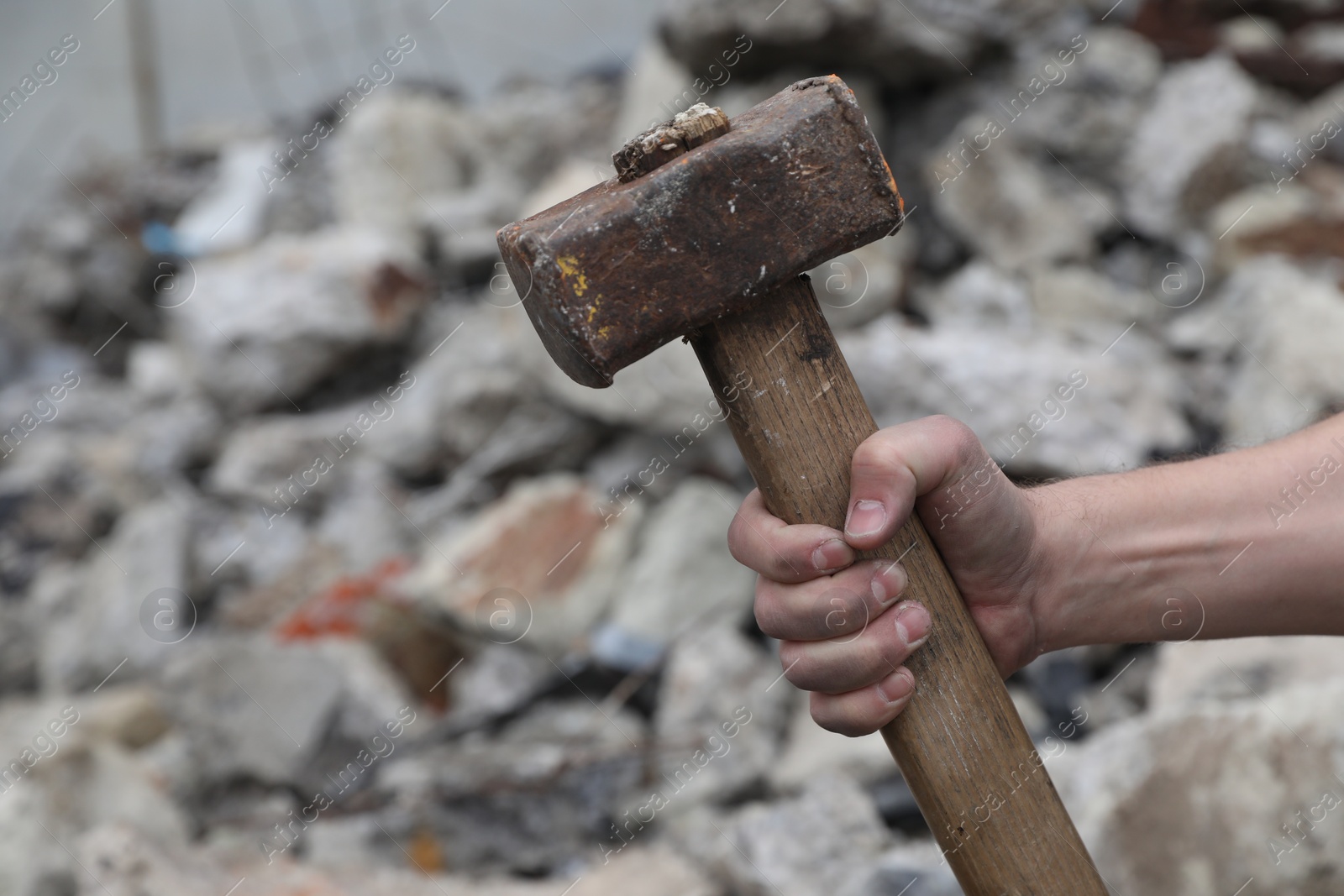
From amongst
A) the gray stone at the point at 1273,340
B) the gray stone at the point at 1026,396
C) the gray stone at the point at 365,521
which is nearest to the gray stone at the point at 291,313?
the gray stone at the point at 365,521

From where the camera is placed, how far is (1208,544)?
148cm

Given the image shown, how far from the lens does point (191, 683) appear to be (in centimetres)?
325

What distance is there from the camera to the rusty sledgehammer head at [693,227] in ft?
3.81

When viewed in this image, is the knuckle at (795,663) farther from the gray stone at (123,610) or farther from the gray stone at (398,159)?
the gray stone at (398,159)

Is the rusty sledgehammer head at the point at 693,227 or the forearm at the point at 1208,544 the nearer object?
the rusty sledgehammer head at the point at 693,227

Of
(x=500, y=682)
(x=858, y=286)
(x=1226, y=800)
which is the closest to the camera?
(x=1226, y=800)

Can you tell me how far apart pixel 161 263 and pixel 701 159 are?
20.0 feet

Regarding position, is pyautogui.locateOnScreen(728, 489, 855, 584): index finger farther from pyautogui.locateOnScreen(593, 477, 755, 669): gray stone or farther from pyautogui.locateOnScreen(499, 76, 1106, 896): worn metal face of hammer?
pyautogui.locateOnScreen(593, 477, 755, 669): gray stone

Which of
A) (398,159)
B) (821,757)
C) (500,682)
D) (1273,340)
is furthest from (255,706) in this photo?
(398,159)

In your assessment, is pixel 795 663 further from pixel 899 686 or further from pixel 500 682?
pixel 500 682

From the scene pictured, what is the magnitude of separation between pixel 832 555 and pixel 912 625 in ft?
0.48

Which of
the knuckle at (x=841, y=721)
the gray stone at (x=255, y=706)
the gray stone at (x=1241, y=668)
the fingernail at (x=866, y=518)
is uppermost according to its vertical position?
the fingernail at (x=866, y=518)

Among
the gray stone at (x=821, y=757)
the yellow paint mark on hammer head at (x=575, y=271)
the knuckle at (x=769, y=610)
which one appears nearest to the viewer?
the yellow paint mark on hammer head at (x=575, y=271)

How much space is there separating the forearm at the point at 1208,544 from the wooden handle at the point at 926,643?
0.87 feet
